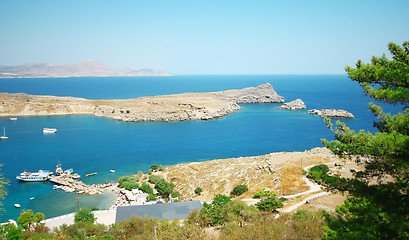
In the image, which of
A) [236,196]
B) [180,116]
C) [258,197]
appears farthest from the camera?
[180,116]

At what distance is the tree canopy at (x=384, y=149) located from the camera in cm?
712

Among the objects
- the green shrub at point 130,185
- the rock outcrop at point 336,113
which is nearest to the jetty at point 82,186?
the green shrub at point 130,185

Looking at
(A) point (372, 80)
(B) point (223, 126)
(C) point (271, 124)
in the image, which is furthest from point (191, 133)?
(A) point (372, 80)

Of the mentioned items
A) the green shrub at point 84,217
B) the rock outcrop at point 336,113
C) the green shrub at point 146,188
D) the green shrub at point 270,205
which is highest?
the rock outcrop at point 336,113

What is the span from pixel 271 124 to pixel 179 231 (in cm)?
6355

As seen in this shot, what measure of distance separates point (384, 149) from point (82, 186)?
35049 millimetres

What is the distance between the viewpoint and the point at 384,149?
717cm

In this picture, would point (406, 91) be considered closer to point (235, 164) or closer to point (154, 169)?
point (235, 164)

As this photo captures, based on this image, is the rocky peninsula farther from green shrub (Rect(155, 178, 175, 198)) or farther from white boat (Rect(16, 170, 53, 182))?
green shrub (Rect(155, 178, 175, 198))

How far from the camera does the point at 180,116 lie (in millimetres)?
81750

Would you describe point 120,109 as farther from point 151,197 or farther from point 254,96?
point 151,197

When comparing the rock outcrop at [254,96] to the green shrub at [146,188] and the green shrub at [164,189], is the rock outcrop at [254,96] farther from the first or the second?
the green shrub at [164,189]

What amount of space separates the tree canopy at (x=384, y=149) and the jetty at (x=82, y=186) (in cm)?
3106

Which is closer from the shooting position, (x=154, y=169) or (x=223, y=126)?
(x=154, y=169)
